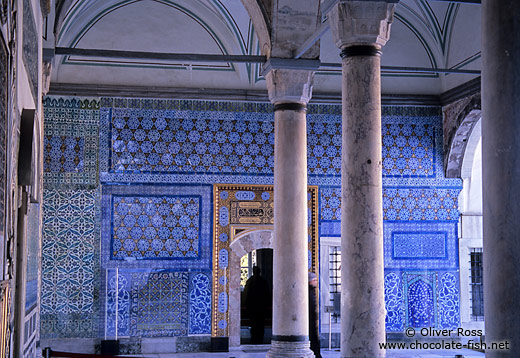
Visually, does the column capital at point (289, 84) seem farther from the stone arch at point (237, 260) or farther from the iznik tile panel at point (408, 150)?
the iznik tile panel at point (408, 150)

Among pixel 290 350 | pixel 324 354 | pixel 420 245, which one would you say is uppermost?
pixel 420 245

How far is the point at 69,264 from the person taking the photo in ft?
32.0

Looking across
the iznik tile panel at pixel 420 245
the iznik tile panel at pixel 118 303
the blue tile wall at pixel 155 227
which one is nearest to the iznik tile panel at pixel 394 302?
the iznik tile panel at pixel 420 245

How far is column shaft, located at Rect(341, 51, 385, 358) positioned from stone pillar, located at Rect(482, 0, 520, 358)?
1619 mm

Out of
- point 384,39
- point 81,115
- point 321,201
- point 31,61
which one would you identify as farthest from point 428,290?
point 31,61

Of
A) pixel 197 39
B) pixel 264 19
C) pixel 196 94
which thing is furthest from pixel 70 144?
pixel 264 19

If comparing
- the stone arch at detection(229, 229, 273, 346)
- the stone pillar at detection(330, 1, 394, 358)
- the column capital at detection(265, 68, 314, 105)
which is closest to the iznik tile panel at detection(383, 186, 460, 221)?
the stone arch at detection(229, 229, 273, 346)

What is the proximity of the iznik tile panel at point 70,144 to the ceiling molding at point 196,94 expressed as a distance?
0.17m

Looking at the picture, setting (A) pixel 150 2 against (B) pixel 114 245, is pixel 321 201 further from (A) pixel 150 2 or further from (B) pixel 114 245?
(A) pixel 150 2

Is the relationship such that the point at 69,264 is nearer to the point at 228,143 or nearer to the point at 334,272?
the point at 228,143

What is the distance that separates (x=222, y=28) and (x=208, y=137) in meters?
1.60

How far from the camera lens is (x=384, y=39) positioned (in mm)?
5230

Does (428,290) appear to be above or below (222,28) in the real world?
below

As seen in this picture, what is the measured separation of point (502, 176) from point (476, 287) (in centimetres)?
812
